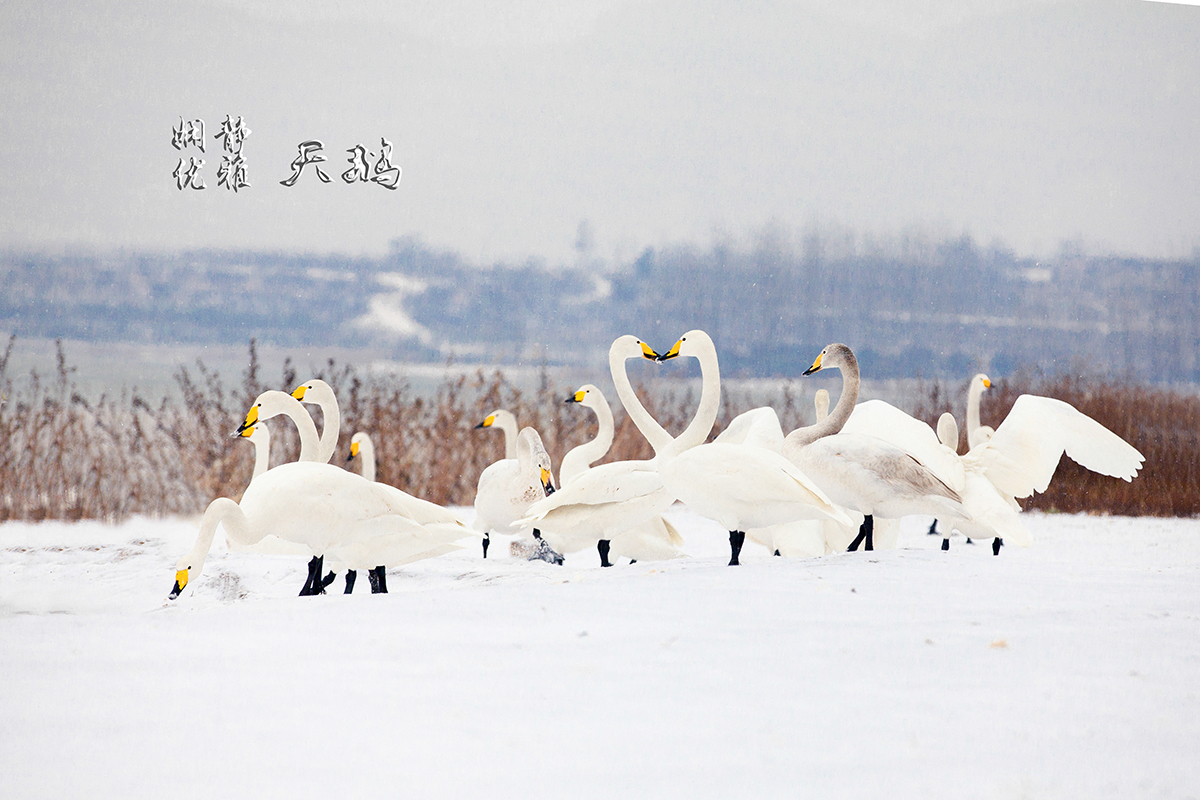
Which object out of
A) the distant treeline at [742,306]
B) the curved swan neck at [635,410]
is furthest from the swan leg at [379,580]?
the distant treeline at [742,306]

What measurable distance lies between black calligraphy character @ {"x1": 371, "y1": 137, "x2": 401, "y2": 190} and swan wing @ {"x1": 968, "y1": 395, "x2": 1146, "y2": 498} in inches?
136

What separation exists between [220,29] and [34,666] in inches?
155

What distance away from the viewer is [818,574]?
8.88ft

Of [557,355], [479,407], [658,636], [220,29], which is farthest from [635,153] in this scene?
[658,636]

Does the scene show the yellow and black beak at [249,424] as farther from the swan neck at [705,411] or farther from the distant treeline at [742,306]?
the distant treeline at [742,306]

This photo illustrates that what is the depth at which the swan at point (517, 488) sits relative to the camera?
3932mm

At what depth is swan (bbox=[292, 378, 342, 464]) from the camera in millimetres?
3785

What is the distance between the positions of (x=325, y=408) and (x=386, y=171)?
74.3 inches

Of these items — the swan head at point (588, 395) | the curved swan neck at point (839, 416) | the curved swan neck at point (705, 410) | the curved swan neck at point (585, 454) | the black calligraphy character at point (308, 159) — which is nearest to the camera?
the curved swan neck at point (839, 416)

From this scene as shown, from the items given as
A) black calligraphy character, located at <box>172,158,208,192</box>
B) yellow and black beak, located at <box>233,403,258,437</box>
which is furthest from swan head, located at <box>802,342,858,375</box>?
black calligraphy character, located at <box>172,158,208,192</box>

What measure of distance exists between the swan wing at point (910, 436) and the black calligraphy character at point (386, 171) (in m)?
2.96

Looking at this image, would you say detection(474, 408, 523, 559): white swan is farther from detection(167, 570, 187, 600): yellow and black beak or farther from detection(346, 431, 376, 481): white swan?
detection(167, 570, 187, 600): yellow and black beak

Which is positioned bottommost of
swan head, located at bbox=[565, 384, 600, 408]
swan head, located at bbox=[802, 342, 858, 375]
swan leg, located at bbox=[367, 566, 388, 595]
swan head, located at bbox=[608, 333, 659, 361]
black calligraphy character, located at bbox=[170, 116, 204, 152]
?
swan leg, located at bbox=[367, 566, 388, 595]

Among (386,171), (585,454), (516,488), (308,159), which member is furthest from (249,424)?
(386,171)
